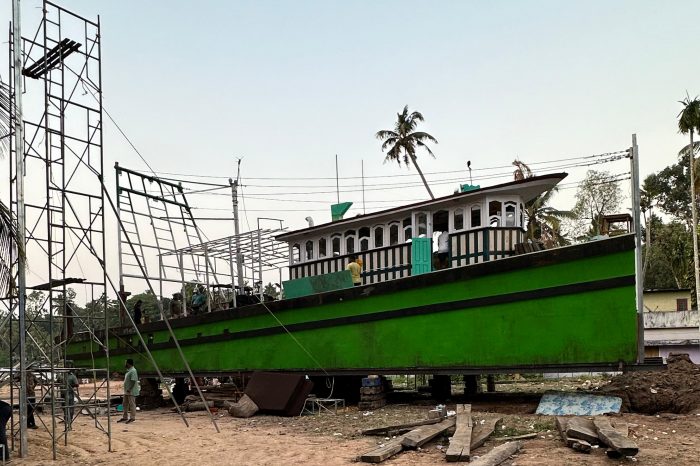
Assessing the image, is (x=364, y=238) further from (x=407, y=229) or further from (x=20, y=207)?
(x=20, y=207)

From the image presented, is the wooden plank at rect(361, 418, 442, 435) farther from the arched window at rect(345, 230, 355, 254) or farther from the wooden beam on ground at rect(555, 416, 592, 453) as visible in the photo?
the arched window at rect(345, 230, 355, 254)

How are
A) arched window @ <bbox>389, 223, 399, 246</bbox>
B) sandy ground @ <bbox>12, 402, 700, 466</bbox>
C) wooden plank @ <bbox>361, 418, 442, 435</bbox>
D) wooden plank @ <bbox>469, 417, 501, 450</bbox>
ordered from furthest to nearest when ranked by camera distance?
1. arched window @ <bbox>389, 223, 399, 246</bbox>
2. wooden plank @ <bbox>361, 418, 442, 435</bbox>
3. wooden plank @ <bbox>469, 417, 501, 450</bbox>
4. sandy ground @ <bbox>12, 402, 700, 466</bbox>

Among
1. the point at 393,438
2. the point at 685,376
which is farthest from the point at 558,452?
the point at 685,376

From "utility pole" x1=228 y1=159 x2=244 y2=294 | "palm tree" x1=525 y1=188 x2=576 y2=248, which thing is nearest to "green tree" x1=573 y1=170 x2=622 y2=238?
"palm tree" x1=525 y1=188 x2=576 y2=248

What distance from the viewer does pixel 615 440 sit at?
8219mm

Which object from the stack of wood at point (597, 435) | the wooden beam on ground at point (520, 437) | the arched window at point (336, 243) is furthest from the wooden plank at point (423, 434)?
the arched window at point (336, 243)

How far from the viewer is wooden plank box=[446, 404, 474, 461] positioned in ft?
28.4

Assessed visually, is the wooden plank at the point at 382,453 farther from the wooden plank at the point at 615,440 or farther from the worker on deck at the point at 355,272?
the worker on deck at the point at 355,272

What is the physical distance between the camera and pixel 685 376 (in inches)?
486

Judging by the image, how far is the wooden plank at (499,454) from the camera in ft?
26.2

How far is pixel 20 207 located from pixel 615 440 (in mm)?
9147

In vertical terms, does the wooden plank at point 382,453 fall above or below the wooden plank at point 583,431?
below

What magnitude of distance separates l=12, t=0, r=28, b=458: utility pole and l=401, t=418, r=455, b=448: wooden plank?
575 cm

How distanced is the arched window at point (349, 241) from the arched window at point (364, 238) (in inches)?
8.9
